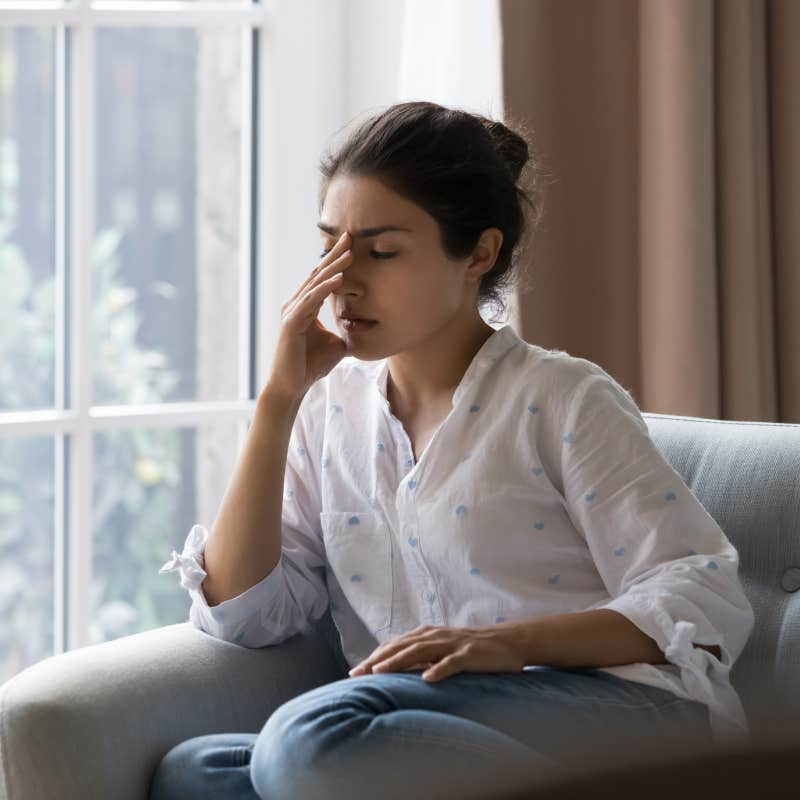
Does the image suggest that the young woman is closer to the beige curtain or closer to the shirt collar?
the shirt collar

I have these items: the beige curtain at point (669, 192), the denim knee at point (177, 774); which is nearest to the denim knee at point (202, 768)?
the denim knee at point (177, 774)

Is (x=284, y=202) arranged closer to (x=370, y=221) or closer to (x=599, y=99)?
(x=599, y=99)

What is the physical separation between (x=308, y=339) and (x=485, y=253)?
0.25 metres

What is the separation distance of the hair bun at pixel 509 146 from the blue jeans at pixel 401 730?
0.63 m

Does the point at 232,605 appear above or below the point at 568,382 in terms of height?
below

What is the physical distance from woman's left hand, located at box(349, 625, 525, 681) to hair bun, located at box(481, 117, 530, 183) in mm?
604

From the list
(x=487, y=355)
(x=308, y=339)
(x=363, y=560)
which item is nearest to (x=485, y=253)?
(x=487, y=355)

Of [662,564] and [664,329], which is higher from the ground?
[664,329]

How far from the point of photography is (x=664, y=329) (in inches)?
83.5

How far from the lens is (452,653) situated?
1.25m

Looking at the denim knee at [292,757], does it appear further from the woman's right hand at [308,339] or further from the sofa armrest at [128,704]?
the woman's right hand at [308,339]

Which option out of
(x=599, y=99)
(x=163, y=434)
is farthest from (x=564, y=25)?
(x=163, y=434)

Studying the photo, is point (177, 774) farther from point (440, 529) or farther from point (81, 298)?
point (81, 298)

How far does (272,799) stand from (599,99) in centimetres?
141
